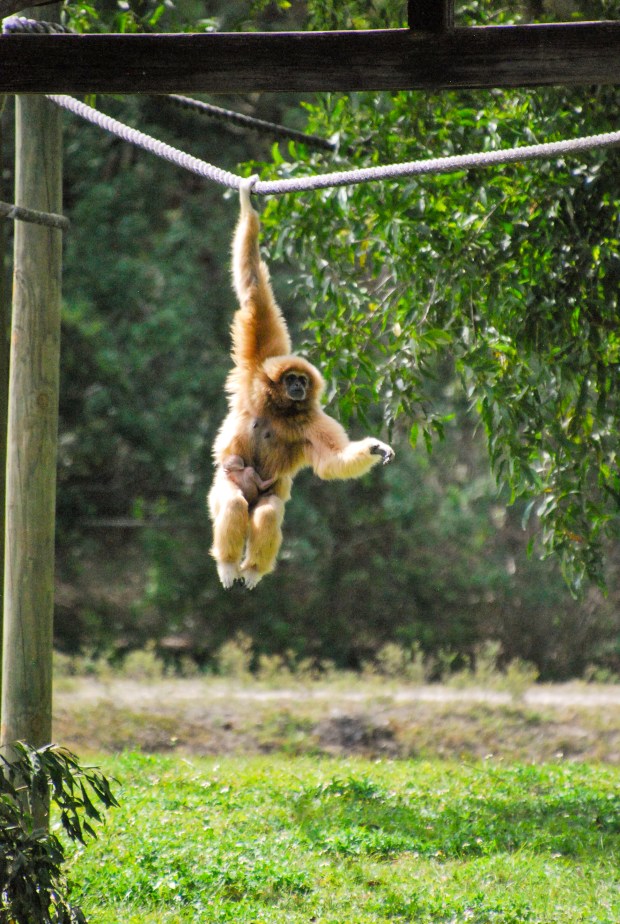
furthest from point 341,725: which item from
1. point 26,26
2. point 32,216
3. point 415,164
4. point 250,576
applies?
point 26,26

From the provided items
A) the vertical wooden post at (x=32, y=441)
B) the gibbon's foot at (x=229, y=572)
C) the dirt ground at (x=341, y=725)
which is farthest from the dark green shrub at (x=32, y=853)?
the dirt ground at (x=341, y=725)

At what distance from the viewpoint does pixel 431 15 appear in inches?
127

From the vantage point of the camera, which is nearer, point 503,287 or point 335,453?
point 335,453

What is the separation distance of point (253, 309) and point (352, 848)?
9.34 feet

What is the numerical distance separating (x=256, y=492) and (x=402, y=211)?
1.81m

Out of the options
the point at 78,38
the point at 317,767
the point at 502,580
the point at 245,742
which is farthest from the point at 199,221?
the point at 78,38

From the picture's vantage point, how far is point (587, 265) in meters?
5.77

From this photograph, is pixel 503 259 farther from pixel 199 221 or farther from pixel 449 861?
pixel 199 221

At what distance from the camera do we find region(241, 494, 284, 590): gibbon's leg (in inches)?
194

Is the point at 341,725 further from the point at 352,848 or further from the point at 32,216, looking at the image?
the point at 32,216

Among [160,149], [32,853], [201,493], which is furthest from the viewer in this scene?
[201,493]

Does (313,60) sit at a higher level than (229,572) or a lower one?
higher

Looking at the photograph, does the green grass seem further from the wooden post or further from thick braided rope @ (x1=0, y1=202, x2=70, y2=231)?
thick braided rope @ (x1=0, y1=202, x2=70, y2=231)

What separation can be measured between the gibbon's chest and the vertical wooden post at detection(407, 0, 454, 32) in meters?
→ 2.25
